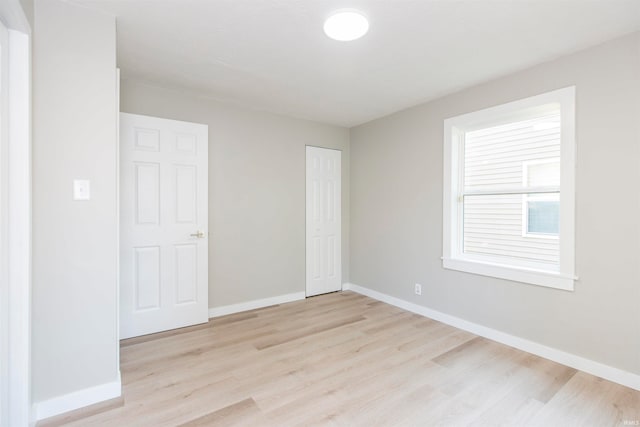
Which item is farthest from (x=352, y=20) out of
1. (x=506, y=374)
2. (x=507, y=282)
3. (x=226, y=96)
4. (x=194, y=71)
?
(x=506, y=374)

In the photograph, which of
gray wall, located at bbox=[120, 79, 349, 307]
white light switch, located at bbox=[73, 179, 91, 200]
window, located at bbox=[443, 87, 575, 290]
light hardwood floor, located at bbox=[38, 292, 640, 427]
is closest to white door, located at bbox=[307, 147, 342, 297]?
gray wall, located at bbox=[120, 79, 349, 307]

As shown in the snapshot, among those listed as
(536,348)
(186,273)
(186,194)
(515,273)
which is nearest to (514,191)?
(515,273)

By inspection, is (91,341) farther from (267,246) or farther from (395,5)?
(395,5)

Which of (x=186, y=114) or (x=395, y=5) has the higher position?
(x=395, y=5)

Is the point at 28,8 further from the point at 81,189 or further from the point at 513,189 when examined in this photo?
the point at 513,189

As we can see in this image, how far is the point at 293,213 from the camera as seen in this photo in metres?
4.00

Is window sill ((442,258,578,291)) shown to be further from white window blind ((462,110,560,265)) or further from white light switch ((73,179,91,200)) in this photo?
white light switch ((73,179,91,200))

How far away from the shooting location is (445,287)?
10.6 ft

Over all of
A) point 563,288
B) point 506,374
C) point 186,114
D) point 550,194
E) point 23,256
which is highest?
point 186,114

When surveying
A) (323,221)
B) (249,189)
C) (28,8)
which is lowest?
(323,221)

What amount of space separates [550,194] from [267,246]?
2.97m

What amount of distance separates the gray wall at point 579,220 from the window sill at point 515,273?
0.06m

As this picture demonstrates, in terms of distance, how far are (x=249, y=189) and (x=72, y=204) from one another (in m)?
1.94

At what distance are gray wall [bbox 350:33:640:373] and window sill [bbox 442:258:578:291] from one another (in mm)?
60
